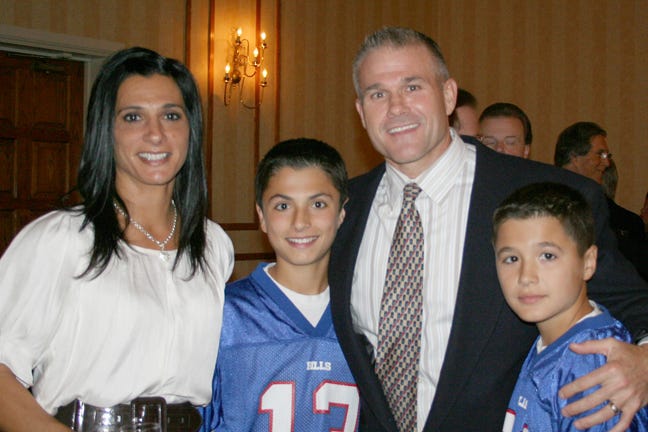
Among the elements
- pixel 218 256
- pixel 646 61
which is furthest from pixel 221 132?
pixel 218 256

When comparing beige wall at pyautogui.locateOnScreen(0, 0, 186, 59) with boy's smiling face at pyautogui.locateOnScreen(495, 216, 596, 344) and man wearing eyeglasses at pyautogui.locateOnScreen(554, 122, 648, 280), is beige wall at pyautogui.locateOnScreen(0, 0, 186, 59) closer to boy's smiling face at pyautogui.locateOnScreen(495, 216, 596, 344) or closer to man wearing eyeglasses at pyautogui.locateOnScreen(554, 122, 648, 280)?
man wearing eyeglasses at pyautogui.locateOnScreen(554, 122, 648, 280)

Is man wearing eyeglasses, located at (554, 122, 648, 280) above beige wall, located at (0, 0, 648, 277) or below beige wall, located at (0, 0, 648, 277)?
below

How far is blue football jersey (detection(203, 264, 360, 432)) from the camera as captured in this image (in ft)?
6.26

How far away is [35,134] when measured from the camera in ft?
17.3

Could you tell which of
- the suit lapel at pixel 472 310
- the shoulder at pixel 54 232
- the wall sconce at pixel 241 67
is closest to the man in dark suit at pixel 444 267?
the suit lapel at pixel 472 310

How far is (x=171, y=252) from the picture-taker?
1.89 metres

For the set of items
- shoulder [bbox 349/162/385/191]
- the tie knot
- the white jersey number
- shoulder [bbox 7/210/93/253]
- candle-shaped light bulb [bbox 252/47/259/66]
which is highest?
candle-shaped light bulb [bbox 252/47/259/66]

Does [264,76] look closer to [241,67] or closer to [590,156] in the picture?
[241,67]

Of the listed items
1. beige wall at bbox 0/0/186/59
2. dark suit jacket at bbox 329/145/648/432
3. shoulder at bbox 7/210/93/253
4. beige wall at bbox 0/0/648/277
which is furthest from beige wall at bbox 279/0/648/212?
shoulder at bbox 7/210/93/253

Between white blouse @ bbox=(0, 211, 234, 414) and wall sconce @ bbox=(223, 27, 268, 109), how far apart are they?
4.58 metres

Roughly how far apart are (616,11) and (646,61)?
0.56 m

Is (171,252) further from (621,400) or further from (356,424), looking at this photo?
(621,400)

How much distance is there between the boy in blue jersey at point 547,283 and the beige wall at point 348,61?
451cm

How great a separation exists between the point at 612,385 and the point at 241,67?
17.2 ft
